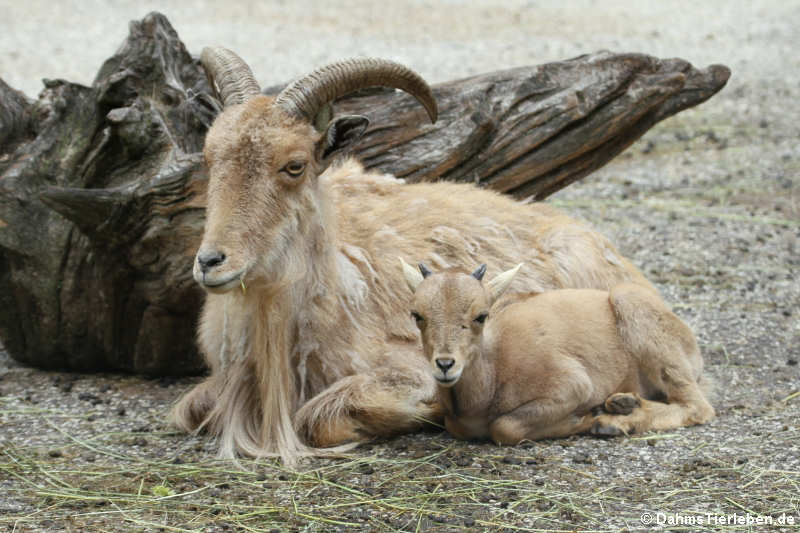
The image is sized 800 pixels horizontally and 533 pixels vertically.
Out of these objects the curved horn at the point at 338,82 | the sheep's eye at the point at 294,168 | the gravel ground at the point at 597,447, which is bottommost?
the gravel ground at the point at 597,447

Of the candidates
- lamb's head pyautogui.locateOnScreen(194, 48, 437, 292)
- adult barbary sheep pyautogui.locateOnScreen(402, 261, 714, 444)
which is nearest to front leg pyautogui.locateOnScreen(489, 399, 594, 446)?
adult barbary sheep pyautogui.locateOnScreen(402, 261, 714, 444)

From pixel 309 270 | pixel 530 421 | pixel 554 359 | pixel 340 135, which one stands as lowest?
pixel 530 421

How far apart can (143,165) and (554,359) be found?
122 inches

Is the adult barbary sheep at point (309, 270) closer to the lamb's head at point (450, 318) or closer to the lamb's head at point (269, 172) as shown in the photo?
the lamb's head at point (269, 172)

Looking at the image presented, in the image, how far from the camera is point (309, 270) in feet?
19.0

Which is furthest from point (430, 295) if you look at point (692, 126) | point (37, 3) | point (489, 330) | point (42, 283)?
point (37, 3)

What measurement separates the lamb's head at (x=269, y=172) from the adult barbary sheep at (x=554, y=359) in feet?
2.30

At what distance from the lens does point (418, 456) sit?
5469mm

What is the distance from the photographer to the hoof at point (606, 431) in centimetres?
564

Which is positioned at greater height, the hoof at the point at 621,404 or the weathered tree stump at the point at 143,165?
the weathered tree stump at the point at 143,165

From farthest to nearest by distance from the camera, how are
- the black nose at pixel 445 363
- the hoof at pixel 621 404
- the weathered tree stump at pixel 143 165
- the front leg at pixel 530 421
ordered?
the weathered tree stump at pixel 143 165
the hoof at pixel 621 404
the front leg at pixel 530 421
the black nose at pixel 445 363

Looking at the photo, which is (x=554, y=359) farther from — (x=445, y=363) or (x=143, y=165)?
(x=143, y=165)

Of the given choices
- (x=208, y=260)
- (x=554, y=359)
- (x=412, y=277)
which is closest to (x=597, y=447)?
(x=554, y=359)

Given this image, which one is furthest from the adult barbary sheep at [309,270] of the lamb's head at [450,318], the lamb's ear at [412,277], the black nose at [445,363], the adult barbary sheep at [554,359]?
the black nose at [445,363]
